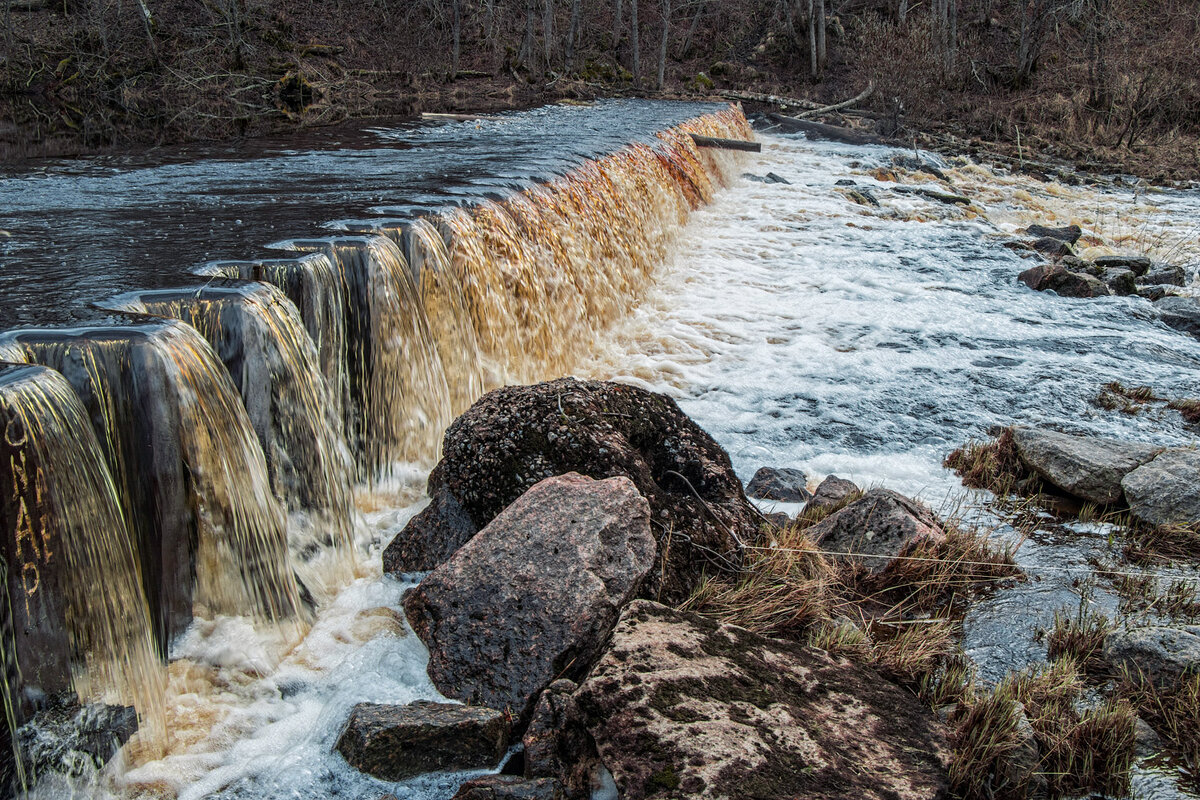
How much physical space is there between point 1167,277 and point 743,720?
10.3m

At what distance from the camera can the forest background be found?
19234mm

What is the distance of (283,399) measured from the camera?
14.3 ft

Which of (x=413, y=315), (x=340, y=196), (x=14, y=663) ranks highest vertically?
(x=340, y=196)

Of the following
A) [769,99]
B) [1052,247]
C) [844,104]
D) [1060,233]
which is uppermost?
[769,99]

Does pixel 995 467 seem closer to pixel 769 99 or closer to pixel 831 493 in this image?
pixel 831 493

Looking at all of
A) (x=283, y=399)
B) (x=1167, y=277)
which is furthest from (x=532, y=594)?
(x=1167, y=277)

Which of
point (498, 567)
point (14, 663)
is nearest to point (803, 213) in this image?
point (498, 567)

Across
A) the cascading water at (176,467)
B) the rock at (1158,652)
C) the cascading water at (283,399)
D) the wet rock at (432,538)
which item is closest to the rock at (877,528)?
the rock at (1158,652)

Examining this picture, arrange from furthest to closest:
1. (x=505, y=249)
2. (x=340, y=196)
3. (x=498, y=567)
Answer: (x=340, y=196), (x=505, y=249), (x=498, y=567)

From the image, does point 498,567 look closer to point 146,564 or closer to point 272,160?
point 146,564

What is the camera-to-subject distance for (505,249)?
718 centimetres

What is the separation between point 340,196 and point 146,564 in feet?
16.4

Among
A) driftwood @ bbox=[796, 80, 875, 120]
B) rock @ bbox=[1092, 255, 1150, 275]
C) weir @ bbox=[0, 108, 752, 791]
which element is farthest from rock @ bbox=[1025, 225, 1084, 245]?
driftwood @ bbox=[796, 80, 875, 120]

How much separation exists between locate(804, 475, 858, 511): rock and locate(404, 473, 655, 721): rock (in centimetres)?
171
